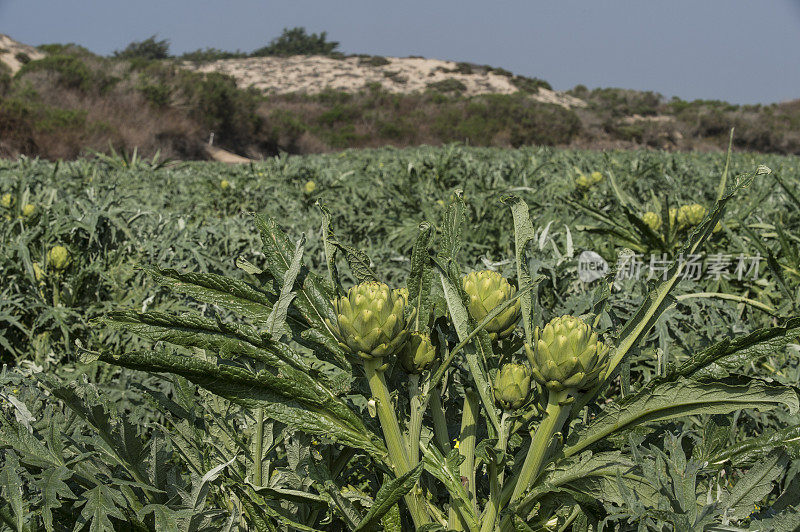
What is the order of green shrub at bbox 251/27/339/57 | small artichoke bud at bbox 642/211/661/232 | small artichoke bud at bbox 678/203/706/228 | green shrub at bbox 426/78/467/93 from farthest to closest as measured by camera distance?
green shrub at bbox 251/27/339/57, green shrub at bbox 426/78/467/93, small artichoke bud at bbox 642/211/661/232, small artichoke bud at bbox 678/203/706/228

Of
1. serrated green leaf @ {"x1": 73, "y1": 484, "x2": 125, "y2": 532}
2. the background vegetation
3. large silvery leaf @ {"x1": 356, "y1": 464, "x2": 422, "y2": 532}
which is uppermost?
the background vegetation

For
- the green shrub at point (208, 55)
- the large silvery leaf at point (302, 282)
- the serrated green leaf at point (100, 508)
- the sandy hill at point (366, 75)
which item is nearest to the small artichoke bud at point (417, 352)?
the large silvery leaf at point (302, 282)

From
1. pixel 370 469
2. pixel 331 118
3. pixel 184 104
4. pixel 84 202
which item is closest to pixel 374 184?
pixel 84 202

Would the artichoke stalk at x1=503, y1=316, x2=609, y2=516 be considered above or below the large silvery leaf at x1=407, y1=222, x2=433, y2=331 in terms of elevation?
below

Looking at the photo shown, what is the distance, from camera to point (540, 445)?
29.1 inches

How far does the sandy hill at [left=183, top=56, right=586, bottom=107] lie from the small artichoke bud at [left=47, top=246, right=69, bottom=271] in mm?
37675

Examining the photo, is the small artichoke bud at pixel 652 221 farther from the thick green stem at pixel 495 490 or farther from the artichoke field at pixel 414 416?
the thick green stem at pixel 495 490

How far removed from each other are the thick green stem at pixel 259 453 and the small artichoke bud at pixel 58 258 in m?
1.68

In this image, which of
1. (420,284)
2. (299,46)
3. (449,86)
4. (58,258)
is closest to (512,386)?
(420,284)

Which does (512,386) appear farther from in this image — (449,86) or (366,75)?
(366,75)

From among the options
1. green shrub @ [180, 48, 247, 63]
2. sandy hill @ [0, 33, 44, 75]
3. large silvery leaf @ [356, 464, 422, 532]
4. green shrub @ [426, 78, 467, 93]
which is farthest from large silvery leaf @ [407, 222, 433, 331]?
green shrub @ [180, 48, 247, 63]

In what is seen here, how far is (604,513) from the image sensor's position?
78 centimetres

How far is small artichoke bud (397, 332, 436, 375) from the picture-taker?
0.76 metres

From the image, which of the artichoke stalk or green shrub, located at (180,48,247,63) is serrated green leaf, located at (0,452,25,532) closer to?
the artichoke stalk
